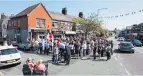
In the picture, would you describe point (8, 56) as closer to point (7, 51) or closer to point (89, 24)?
point (7, 51)

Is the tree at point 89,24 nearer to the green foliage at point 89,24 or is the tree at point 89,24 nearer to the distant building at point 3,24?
the green foliage at point 89,24

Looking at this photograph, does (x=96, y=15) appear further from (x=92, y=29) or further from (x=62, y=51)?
(x=62, y=51)

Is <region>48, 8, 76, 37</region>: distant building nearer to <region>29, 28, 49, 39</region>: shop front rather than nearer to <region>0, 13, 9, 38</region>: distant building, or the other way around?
<region>29, 28, 49, 39</region>: shop front

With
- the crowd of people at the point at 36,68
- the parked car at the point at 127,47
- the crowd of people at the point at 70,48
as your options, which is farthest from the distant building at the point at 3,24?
the crowd of people at the point at 36,68


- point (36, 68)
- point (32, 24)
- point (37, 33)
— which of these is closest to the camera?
point (36, 68)

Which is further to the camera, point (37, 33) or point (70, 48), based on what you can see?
point (37, 33)

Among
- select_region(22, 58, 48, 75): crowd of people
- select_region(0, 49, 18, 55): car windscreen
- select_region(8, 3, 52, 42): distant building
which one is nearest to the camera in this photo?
select_region(22, 58, 48, 75): crowd of people

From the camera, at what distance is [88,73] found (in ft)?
Answer: 46.2

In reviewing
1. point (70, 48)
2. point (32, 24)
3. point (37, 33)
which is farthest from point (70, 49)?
point (32, 24)

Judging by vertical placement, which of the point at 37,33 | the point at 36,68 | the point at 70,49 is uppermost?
the point at 37,33

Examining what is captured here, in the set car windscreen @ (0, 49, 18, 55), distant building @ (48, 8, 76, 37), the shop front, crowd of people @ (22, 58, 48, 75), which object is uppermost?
distant building @ (48, 8, 76, 37)

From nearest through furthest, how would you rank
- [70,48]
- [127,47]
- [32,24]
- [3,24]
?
[70,48] → [127,47] → [32,24] → [3,24]

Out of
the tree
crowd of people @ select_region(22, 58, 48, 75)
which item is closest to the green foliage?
the tree

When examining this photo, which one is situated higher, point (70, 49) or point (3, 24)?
point (3, 24)
